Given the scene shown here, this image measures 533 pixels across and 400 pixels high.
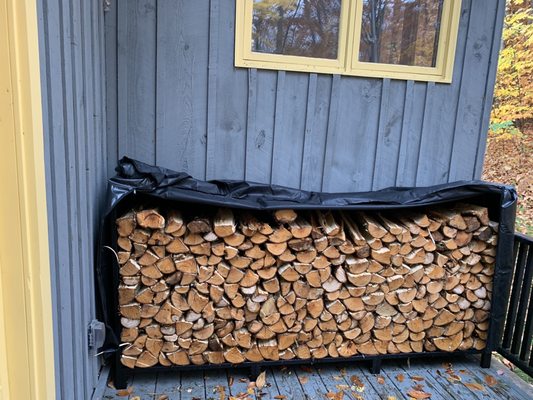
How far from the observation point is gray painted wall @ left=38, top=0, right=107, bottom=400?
4.73 feet

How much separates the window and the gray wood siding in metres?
0.07

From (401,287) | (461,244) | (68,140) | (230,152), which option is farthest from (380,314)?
(68,140)

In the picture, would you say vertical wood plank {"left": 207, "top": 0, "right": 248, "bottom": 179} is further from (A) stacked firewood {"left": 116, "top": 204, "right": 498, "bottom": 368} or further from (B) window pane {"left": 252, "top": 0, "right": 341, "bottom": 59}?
(A) stacked firewood {"left": 116, "top": 204, "right": 498, "bottom": 368}

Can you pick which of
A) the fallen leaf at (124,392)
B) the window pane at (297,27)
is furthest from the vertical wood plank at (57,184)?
the window pane at (297,27)

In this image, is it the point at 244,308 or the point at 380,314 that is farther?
the point at 380,314

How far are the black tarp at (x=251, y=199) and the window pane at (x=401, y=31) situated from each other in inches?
35.8

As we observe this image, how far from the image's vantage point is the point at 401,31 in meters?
2.76

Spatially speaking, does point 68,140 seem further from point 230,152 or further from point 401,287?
point 401,287

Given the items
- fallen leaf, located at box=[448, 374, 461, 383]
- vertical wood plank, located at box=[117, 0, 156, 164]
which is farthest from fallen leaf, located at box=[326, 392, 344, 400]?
vertical wood plank, located at box=[117, 0, 156, 164]

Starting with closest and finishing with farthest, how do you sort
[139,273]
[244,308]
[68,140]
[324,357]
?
1. [68,140]
2. [139,273]
3. [244,308]
4. [324,357]

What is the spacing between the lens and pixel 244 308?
236 centimetres

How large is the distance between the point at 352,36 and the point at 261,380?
224 centimetres

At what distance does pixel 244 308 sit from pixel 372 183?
1230mm

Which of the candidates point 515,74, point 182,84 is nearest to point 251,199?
point 182,84
